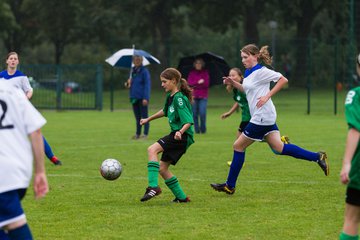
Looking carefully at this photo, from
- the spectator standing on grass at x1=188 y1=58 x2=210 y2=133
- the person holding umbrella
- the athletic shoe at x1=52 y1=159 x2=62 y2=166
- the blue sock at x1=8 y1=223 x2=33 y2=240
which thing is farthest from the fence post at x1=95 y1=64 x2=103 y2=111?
the blue sock at x1=8 y1=223 x2=33 y2=240

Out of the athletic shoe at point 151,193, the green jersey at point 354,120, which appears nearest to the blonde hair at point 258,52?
the athletic shoe at point 151,193

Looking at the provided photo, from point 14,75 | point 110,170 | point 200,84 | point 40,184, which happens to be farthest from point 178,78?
point 200,84

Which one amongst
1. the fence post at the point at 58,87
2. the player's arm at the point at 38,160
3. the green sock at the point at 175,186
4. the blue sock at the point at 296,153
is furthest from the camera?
the fence post at the point at 58,87

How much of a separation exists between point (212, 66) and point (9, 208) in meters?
16.7

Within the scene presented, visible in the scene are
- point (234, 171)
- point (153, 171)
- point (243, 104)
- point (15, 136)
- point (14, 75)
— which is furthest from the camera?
point (243, 104)

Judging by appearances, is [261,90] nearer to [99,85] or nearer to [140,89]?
[140,89]

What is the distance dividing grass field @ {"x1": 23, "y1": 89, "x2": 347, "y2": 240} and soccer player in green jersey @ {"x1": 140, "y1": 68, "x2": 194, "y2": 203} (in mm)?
215

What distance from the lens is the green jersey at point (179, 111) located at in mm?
9562

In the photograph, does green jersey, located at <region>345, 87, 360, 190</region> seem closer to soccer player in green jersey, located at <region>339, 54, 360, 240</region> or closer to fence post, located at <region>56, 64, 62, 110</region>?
soccer player in green jersey, located at <region>339, 54, 360, 240</region>

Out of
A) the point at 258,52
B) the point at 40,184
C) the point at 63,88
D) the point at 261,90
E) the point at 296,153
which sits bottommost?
the point at 63,88

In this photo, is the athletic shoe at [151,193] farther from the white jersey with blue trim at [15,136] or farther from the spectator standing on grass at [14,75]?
the white jersey with blue trim at [15,136]

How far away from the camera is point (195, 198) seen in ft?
33.2

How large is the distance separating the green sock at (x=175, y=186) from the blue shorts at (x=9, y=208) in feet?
14.5

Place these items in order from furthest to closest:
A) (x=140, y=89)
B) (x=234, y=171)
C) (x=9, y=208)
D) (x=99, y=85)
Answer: (x=99, y=85)
(x=140, y=89)
(x=234, y=171)
(x=9, y=208)
